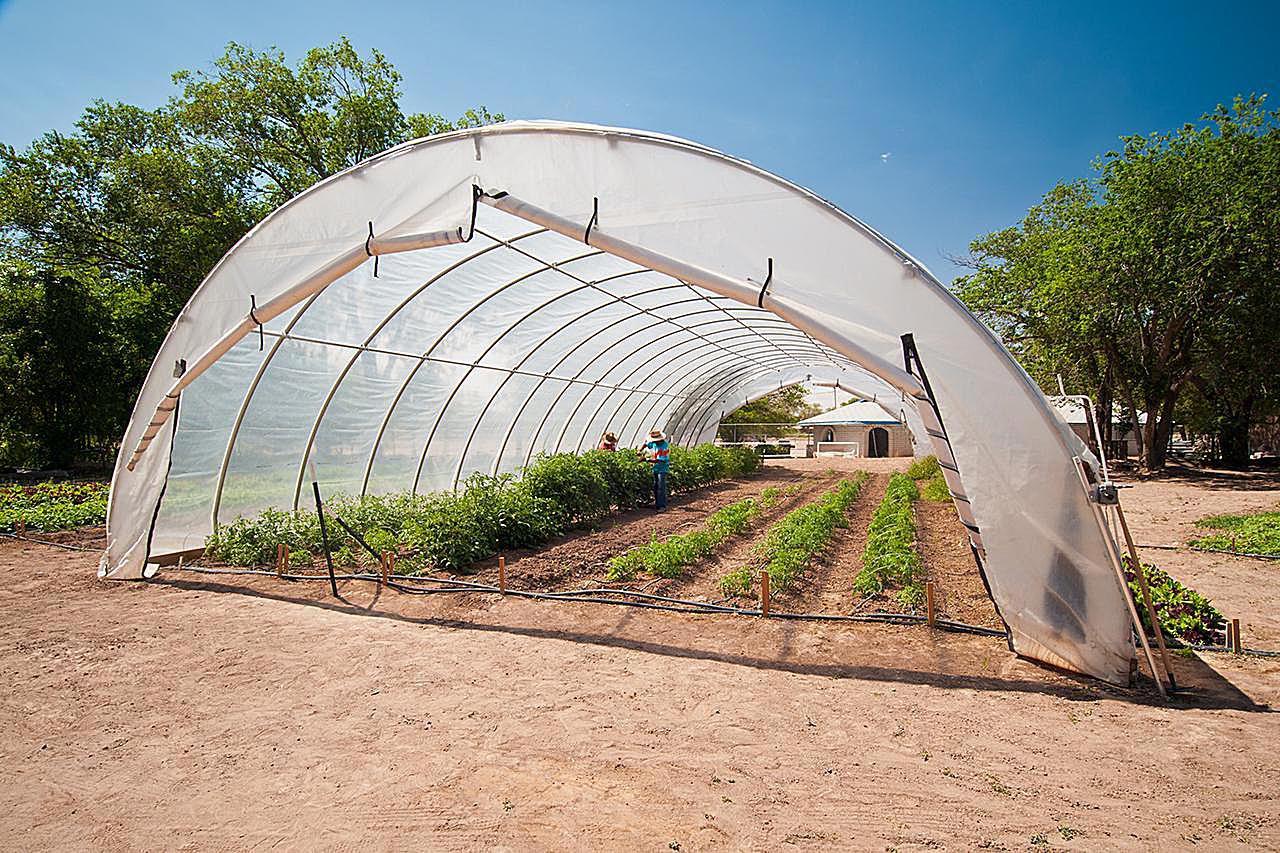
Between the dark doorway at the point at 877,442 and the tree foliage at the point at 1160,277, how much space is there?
13.4 metres

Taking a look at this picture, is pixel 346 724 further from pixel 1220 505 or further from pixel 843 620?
pixel 1220 505

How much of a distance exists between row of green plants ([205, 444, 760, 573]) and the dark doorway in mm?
28643

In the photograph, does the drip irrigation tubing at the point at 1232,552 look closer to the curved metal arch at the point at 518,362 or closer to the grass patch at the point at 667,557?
the grass patch at the point at 667,557

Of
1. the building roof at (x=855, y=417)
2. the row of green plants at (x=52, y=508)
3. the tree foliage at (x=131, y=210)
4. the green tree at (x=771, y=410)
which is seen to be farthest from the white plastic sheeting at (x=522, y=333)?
the green tree at (x=771, y=410)

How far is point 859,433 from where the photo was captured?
3909 cm

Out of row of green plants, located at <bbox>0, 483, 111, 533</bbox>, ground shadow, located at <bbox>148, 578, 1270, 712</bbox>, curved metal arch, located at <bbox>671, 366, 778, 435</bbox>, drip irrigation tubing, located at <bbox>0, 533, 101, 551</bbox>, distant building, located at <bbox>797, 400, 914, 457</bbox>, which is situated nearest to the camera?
ground shadow, located at <bbox>148, 578, 1270, 712</bbox>

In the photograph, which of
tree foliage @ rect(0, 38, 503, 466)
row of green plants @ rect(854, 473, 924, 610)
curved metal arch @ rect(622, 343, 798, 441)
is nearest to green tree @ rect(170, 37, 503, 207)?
tree foliage @ rect(0, 38, 503, 466)

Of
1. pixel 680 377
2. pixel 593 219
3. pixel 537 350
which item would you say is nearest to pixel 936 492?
pixel 680 377

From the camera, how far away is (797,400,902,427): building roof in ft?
123

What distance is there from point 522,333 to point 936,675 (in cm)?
885

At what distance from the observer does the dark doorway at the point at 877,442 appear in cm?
3841

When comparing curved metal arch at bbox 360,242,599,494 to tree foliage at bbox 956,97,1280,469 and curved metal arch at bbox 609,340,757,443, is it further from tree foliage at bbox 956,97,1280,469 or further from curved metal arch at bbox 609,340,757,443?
tree foliage at bbox 956,97,1280,469

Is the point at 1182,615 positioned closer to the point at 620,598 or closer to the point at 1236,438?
the point at 620,598

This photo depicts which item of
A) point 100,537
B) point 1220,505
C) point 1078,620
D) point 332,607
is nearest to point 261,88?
point 100,537
